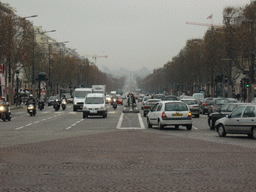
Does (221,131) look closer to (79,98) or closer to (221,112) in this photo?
(221,112)

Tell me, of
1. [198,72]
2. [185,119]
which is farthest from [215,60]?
[185,119]

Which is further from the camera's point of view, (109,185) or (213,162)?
(213,162)

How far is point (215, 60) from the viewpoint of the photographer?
81.4 m

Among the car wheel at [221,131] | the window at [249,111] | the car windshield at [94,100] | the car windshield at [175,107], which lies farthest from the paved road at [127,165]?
the car windshield at [94,100]

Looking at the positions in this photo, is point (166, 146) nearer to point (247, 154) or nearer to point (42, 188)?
point (247, 154)

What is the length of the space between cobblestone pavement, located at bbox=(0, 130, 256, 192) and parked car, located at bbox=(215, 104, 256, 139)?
2757 mm

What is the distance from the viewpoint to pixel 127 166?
12617 mm

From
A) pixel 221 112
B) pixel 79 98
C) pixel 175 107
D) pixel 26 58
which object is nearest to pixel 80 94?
pixel 79 98

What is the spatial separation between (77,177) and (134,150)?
570 centimetres

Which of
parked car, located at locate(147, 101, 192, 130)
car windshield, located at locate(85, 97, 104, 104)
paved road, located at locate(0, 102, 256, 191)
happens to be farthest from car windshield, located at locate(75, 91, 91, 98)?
paved road, located at locate(0, 102, 256, 191)

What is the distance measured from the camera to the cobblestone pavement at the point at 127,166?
9.83m

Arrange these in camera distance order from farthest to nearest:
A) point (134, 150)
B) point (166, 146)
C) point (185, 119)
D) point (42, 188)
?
point (185, 119)
point (166, 146)
point (134, 150)
point (42, 188)

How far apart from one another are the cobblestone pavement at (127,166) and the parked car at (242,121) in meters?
2.76

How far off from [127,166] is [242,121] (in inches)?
379
